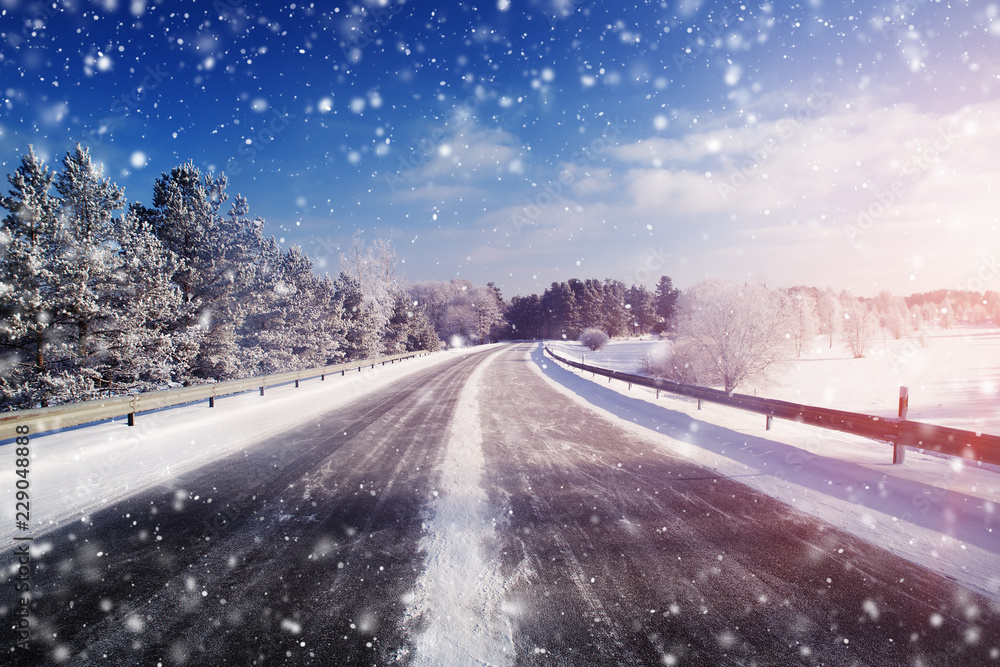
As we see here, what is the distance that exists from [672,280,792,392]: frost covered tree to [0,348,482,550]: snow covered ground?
2129cm

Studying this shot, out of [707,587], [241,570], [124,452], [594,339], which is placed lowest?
[124,452]

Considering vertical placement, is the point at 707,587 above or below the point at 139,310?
below

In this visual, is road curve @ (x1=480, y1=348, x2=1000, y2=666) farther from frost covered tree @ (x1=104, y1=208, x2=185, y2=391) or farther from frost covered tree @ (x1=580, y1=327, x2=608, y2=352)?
frost covered tree @ (x1=580, y1=327, x2=608, y2=352)

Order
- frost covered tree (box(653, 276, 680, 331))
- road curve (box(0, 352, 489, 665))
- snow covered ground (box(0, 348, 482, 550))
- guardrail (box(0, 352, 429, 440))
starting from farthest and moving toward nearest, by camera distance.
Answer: frost covered tree (box(653, 276, 680, 331)) < guardrail (box(0, 352, 429, 440)) < snow covered ground (box(0, 348, 482, 550)) < road curve (box(0, 352, 489, 665))

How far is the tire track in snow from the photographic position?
7.92 ft

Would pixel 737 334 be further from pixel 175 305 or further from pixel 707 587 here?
pixel 175 305

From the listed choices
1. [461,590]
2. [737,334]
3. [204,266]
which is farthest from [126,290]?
[737,334]

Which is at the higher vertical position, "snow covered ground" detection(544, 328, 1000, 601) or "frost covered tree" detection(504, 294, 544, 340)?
"frost covered tree" detection(504, 294, 544, 340)

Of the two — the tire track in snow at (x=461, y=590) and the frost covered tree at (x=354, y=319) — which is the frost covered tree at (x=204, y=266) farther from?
the tire track in snow at (x=461, y=590)

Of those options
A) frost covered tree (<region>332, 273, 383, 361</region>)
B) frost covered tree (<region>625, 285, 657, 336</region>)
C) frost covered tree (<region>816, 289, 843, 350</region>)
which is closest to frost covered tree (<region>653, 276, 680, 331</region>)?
frost covered tree (<region>625, 285, 657, 336</region>)

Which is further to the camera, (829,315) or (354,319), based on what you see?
(829,315)

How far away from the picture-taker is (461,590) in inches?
120

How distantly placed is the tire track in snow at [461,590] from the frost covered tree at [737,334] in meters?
21.8

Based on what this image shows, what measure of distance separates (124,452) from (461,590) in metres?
7.82
